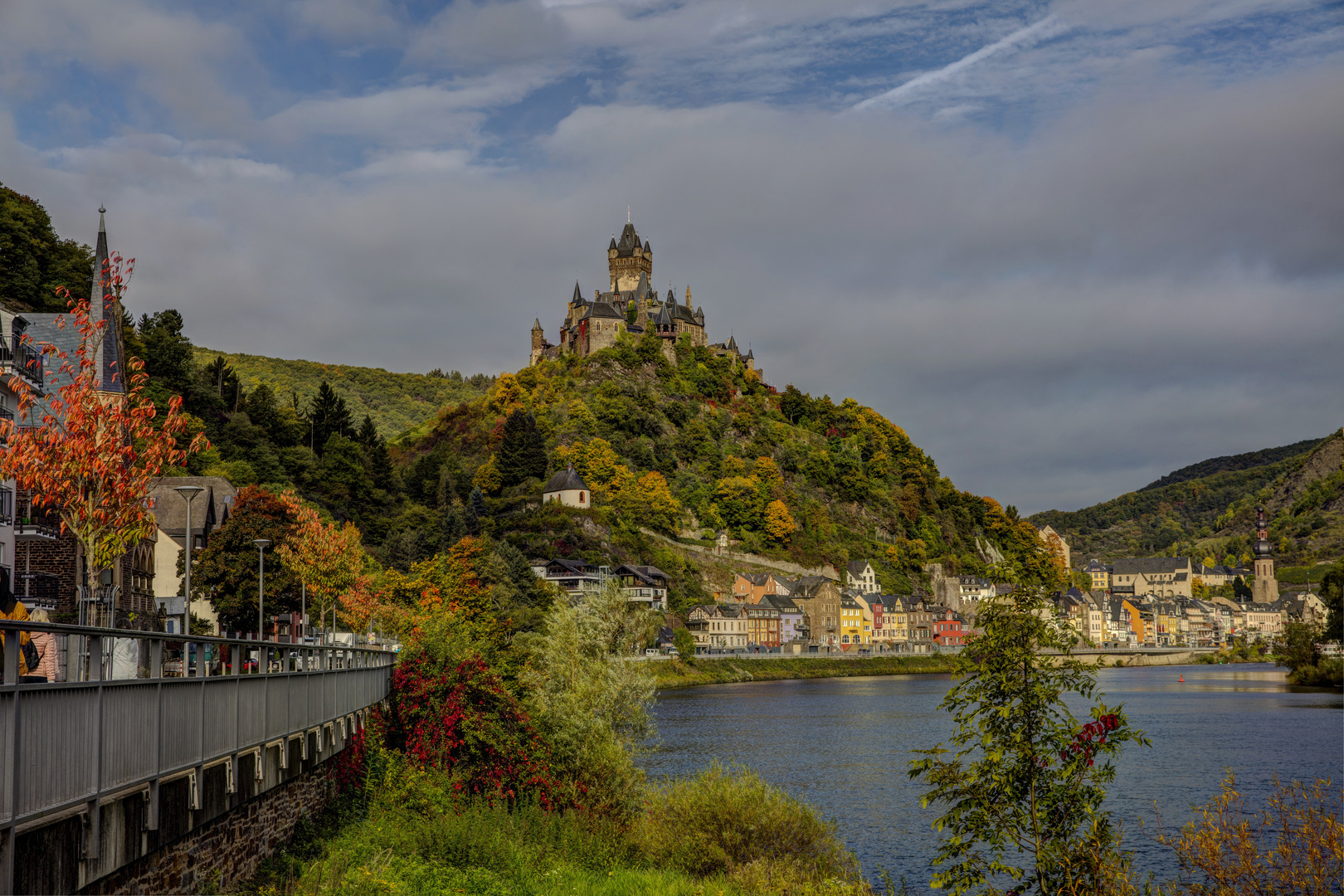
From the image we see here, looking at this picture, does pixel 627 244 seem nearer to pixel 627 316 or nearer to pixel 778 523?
pixel 627 316

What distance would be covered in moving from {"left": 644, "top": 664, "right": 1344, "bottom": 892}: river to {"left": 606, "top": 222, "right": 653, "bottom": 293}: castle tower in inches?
3752

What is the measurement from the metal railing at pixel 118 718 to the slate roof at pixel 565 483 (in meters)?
108

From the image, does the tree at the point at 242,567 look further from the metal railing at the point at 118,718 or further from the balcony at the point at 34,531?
the metal railing at the point at 118,718

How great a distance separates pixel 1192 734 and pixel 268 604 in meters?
48.1

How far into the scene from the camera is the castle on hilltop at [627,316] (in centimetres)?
16325

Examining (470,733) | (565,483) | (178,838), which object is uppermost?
(565,483)

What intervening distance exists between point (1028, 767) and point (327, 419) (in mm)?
Answer: 105034

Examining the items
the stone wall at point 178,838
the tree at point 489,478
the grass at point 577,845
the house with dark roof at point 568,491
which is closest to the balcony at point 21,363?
the grass at point 577,845

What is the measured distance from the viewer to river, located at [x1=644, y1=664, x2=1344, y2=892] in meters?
36.3

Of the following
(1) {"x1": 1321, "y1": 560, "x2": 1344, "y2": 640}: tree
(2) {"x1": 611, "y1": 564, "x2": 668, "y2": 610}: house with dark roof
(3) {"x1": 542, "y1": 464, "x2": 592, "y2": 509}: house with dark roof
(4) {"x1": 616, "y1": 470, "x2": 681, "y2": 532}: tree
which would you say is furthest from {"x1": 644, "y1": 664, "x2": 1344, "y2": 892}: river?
(4) {"x1": 616, "y1": 470, "x2": 681, "y2": 532}: tree

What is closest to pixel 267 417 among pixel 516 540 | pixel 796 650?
pixel 516 540

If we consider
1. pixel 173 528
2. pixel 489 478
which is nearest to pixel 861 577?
pixel 489 478

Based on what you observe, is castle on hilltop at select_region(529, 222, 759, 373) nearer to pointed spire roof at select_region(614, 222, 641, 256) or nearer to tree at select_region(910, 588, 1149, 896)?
pointed spire roof at select_region(614, 222, 641, 256)

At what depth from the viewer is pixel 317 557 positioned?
1962 inches
